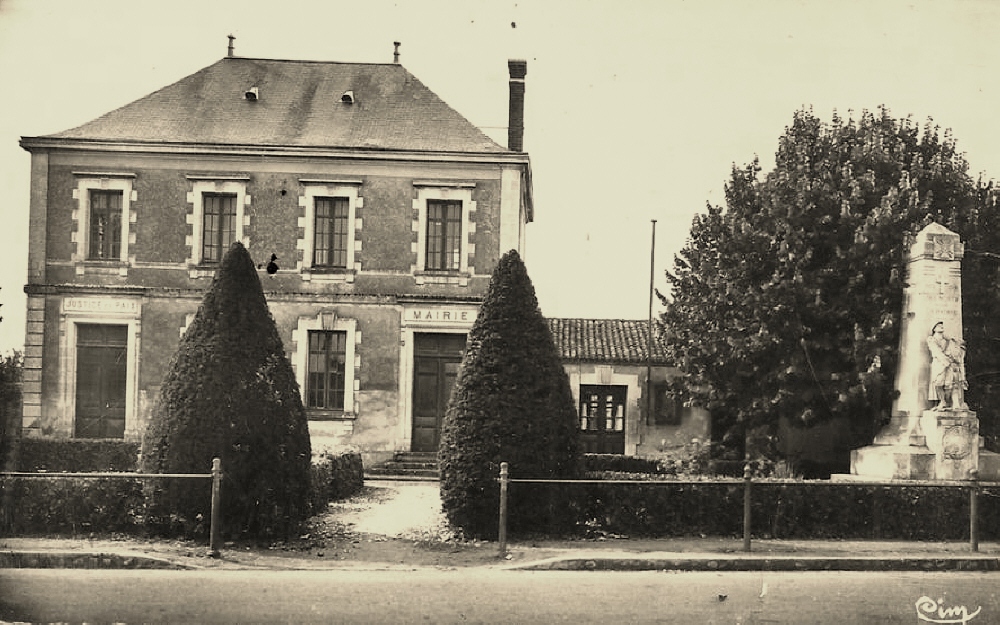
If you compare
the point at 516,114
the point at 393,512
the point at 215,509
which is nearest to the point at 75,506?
the point at 215,509

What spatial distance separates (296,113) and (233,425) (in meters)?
14.4

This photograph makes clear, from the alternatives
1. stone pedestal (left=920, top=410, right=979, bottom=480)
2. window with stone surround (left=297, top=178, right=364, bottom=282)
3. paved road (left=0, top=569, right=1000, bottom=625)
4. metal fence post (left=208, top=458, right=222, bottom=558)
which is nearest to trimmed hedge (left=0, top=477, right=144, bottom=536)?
metal fence post (left=208, top=458, right=222, bottom=558)

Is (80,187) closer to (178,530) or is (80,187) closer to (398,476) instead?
(398,476)

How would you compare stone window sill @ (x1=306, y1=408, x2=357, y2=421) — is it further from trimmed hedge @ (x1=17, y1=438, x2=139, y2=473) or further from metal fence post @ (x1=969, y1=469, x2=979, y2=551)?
metal fence post @ (x1=969, y1=469, x2=979, y2=551)

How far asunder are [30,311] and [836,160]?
61.9 feet

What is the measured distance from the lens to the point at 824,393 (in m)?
19.2

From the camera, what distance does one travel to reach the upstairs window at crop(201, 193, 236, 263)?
2334cm

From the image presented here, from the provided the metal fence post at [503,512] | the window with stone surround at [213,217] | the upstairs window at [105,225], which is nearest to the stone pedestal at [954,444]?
the metal fence post at [503,512]

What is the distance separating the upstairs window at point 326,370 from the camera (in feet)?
76.5

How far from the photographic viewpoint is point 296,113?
79.2ft

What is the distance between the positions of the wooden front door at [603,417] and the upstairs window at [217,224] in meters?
10.8

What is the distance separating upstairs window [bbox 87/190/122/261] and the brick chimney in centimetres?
982

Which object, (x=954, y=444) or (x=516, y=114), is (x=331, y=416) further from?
(x=954, y=444)

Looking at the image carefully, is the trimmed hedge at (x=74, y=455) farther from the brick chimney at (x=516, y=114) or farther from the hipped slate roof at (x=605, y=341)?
the hipped slate roof at (x=605, y=341)
